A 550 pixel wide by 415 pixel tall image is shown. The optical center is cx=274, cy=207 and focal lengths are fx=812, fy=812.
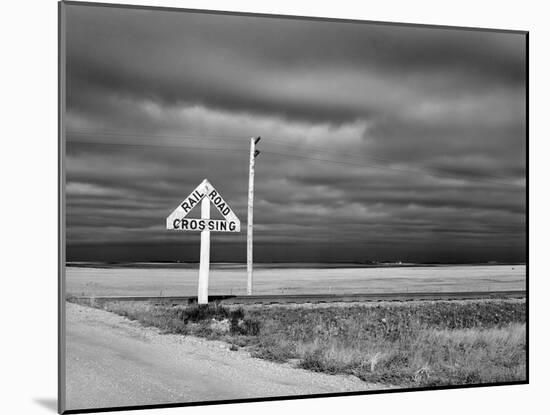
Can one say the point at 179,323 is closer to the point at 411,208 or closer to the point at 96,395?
the point at 96,395

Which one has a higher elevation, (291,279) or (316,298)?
(291,279)

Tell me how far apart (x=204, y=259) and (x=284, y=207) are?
1.15 meters

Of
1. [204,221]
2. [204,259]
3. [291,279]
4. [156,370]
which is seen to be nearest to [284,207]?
[291,279]

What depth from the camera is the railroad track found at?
937cm

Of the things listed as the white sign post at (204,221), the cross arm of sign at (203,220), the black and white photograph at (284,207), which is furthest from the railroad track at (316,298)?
the cross arm of sign at (203,220)

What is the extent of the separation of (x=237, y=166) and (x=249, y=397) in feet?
8.78

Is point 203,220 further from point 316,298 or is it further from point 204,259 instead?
point 316,298

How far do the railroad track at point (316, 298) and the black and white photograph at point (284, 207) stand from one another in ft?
0.09

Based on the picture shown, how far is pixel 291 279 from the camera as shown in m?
9.84

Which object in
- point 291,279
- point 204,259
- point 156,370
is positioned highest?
point 204,259

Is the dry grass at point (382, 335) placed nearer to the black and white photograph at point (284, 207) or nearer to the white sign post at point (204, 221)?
the black and white photograph at point (284, 207)

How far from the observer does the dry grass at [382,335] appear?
Answer: 9.60m

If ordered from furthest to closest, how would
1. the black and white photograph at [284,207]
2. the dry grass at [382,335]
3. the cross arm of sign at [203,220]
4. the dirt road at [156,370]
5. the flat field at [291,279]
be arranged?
the dry grass at [382,335], the cross arm of sign at [203,220], the flat field at [291,279], the black and white photograph at [284,207], the dirt road at [156,370]

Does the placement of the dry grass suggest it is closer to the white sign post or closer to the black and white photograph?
the black and white photograph
